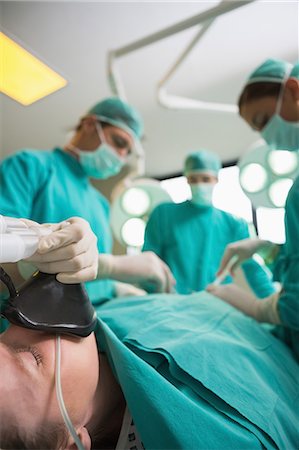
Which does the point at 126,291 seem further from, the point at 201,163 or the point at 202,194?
the point at 201,163

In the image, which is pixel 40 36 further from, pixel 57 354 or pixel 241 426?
pixel 241 426

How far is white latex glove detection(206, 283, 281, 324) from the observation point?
116 centimetres

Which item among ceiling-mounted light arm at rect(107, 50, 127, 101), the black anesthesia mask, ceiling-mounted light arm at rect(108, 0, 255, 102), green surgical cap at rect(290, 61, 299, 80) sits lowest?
the black anesthesia mask

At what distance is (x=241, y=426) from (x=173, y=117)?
2.82 metres

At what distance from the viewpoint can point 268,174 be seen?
1686 mm

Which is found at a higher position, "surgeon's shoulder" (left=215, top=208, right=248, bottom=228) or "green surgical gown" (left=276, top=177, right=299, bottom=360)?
"green surgical gown" (left=276, top=177, right=299, bottom=360)

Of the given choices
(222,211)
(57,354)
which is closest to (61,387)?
(57,354)

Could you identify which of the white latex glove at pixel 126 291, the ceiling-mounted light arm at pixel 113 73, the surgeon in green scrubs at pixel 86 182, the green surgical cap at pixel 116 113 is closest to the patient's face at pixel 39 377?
the surgeon in green scrubs at pixel 86 182

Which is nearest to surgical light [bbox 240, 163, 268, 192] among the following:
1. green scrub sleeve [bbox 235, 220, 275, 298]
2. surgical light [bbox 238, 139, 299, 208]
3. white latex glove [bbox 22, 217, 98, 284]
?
surgical light [bbox 238, 139, 299, 208]

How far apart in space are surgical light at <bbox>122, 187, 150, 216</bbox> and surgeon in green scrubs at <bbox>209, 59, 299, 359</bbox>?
697 millimetres

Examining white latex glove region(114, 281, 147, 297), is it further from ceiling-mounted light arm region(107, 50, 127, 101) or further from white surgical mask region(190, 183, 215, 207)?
ceiling-mounted light arm region(107, 50, 127, 101)

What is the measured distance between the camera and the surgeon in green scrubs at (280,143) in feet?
3.46

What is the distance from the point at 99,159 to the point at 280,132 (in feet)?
2.62

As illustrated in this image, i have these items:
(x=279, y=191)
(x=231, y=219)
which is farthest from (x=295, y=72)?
(x=231, y=219)
